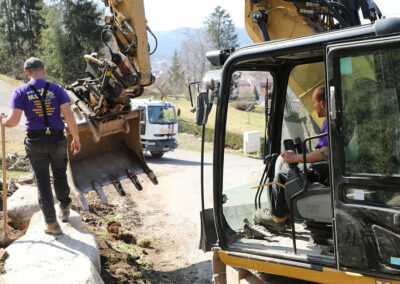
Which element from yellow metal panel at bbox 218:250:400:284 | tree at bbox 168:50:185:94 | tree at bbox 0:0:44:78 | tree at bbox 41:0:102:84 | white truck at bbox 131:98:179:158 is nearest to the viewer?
yellow metal panel at bbox 218:250:400:284

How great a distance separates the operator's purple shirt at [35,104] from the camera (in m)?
4.63

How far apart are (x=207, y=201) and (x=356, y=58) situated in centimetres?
802

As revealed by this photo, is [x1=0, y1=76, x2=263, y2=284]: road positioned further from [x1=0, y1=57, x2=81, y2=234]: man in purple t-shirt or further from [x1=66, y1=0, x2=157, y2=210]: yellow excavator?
[x1=0, y1=57, x2=81, y2=234]: man in purple t-shirt

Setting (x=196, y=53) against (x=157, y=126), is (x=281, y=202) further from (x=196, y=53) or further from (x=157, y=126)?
(x=196, y=53)

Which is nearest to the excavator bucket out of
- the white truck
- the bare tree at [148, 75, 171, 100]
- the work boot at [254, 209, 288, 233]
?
the work boot at [254, 209, 288, 233]

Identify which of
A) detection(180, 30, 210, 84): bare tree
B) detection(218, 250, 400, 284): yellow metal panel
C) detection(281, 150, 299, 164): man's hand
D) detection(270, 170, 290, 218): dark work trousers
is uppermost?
detection(180, 30, 210, 84): bare tree

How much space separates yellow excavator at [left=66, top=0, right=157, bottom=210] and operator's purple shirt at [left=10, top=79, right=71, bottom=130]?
46.3 inches

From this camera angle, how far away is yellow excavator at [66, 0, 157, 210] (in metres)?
5.88

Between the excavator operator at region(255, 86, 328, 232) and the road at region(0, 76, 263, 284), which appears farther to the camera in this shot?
the road at region(0, 76, 263, 284)

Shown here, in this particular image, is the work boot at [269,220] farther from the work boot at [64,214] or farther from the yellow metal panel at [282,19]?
the work boot at [64,214]

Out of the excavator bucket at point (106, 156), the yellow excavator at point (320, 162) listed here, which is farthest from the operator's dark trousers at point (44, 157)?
the yellow excavator at point (320, 162)

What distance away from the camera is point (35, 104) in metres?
4.67

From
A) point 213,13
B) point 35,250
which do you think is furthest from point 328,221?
point 213,13

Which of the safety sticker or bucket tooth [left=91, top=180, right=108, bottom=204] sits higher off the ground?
the safety sticker
